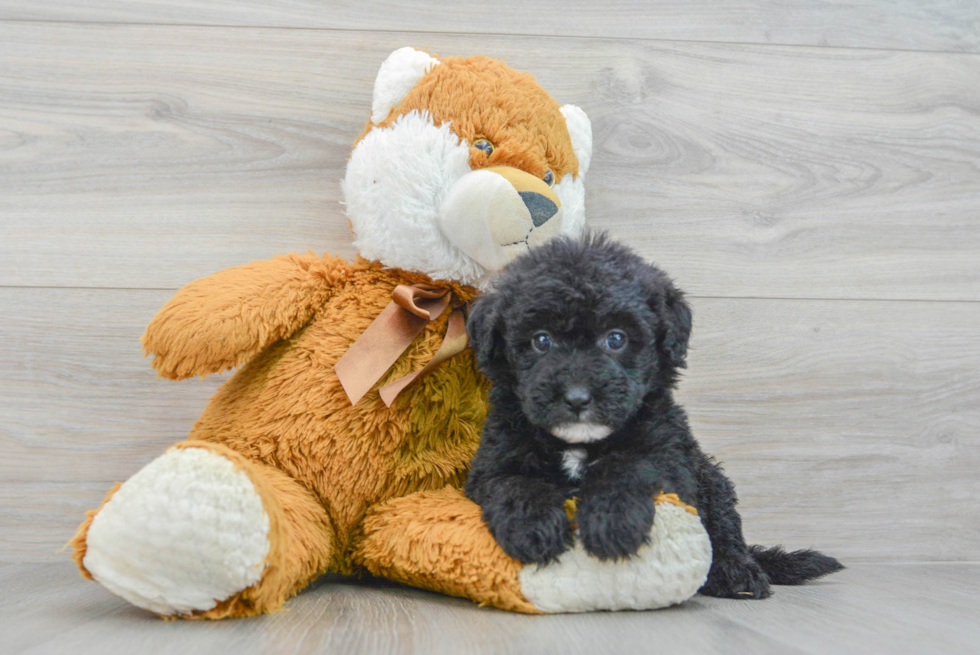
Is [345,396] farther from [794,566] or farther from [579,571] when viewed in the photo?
[794,566]

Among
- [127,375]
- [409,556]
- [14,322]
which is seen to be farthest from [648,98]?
[14,322]

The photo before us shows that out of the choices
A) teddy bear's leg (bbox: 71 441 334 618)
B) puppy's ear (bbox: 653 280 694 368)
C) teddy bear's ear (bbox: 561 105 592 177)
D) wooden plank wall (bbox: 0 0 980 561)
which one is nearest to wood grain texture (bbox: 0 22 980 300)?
wooden plank wall (bbox: 0 0 980 561)

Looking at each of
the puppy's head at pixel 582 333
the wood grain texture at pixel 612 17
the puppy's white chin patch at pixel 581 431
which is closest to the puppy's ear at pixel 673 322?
the puppy's head at pixel 582 333

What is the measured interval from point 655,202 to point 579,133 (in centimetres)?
23

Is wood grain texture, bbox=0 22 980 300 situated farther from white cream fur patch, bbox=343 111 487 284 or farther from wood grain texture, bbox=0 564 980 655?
wood grain texture, bbox=0 564 980 655

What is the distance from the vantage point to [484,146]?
94 centimetres

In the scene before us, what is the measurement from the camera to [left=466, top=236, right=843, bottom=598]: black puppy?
2.44ft

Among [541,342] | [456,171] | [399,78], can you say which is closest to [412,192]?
[456,171]

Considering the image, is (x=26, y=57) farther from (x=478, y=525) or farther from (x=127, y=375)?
(x=478, y=525)

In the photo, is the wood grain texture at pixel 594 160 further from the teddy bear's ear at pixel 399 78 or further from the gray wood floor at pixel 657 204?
the teddy bear's ear at pixel 399 78

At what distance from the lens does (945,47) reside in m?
1.28

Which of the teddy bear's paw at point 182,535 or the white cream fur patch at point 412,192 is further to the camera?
the white cream fur patch at point 412,192

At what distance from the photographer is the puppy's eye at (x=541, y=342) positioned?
78 cm

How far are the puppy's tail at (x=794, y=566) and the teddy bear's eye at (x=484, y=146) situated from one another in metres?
0.62
